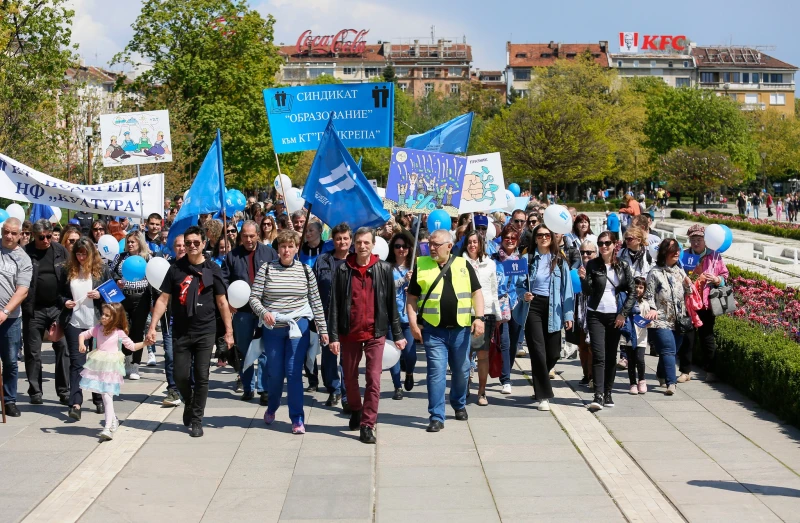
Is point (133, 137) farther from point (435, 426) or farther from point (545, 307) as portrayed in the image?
point (435, 426)

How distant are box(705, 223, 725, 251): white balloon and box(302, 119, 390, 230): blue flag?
3.91m

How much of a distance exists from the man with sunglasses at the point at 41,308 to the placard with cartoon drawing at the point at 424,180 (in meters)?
4.06

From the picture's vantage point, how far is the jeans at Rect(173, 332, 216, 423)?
902cm

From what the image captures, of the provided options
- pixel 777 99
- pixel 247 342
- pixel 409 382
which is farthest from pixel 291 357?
pixel 777 99

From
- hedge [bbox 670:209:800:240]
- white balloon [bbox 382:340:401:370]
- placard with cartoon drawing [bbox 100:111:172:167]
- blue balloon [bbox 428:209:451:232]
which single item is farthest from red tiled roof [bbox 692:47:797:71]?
white balloon [bbox 382:340:401:370]

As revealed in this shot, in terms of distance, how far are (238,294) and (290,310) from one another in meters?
0.83

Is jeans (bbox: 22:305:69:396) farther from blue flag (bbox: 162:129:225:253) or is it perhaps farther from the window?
the window

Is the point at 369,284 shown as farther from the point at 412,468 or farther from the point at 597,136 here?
the point at 597,136

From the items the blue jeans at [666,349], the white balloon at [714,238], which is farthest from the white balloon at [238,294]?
the white balloon at [714,238]

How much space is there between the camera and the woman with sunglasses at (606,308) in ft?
33.2

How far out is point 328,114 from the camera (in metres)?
12.2

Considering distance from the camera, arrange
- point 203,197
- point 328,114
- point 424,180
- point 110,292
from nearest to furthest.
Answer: point 110,292
point 203,197
point 328,114
point 424,180

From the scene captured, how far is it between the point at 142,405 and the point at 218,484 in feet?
10.0

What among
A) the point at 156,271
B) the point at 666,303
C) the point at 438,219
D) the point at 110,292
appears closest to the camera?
the point at 110,292
